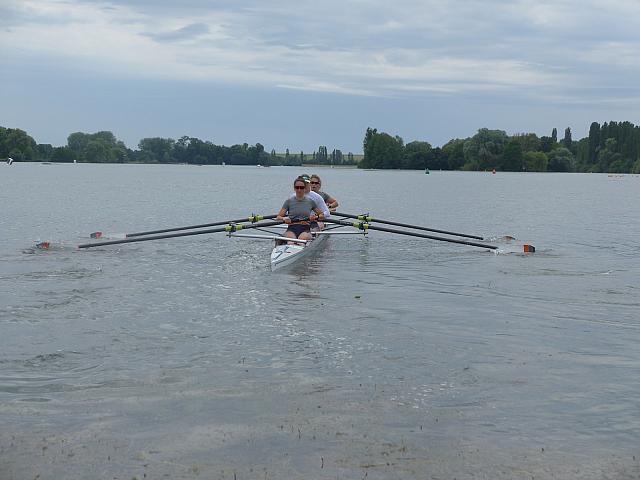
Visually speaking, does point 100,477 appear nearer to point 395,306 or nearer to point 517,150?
point 395,306

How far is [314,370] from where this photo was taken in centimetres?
745

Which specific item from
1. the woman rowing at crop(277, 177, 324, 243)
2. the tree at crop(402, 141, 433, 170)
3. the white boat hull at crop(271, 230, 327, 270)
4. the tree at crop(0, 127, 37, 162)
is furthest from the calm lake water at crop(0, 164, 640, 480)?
the tree at crop(402, 141, 433, 170)

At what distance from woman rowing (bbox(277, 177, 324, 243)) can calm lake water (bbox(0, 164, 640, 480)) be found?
125cm

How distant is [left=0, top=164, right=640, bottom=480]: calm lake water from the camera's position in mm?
5352

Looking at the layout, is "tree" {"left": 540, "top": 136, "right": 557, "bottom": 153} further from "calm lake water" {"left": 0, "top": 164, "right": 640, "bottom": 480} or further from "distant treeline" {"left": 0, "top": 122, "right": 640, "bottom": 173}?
"calm lake water" {"left": 0, "top": 164, "right": 640, "bottom": 480}

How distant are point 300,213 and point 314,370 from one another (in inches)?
353

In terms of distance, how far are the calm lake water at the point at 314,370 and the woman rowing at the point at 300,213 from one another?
125 cm

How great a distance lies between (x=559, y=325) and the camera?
9.84m

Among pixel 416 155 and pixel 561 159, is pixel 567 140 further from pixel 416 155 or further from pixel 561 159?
pixel 416 155

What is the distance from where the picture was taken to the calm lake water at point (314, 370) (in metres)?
5.35

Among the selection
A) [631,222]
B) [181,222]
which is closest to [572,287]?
[181,222]

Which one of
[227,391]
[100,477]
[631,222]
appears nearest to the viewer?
[100,477]

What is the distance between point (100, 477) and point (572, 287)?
9916 millimetres

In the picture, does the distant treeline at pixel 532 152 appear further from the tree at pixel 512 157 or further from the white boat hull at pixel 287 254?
the white boat hull at pixel 287 254
